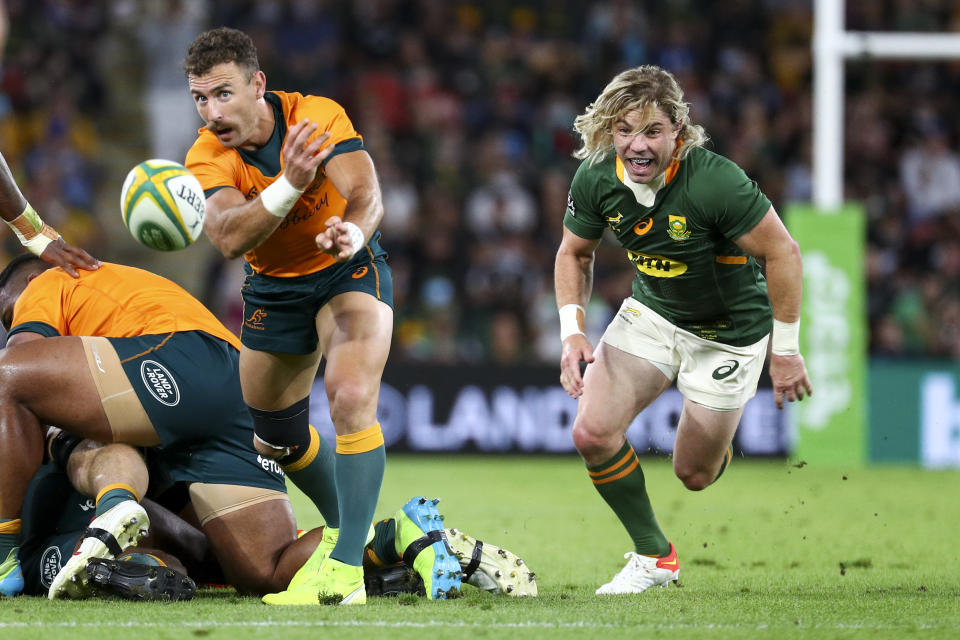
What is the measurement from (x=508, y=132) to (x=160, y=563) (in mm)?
10807

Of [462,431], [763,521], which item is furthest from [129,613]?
[462,431]

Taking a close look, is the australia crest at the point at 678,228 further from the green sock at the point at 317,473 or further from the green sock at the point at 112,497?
the green sock at the point at 112,497

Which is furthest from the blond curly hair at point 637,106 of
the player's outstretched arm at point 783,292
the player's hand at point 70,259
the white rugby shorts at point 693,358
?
the player's hand at point 70,259

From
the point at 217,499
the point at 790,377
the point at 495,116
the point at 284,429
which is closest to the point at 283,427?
the point at 284,429

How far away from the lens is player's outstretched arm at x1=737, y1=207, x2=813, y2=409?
520 centimetres

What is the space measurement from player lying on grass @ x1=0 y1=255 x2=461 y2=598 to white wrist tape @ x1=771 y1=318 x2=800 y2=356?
5.21 ft

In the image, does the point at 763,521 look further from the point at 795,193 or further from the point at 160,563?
the point at 795,193

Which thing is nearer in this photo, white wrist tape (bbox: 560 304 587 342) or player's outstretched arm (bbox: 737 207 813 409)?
player's outstretched arm (bbox: 737 207 813 409)

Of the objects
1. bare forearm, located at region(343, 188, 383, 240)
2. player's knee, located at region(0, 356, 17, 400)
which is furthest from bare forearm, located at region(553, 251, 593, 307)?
player's knee, located at region(0, 356, 17, 400)

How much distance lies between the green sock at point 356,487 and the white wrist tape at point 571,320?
3.40 ft

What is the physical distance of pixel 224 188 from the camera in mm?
4934

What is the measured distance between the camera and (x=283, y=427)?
5.31 m

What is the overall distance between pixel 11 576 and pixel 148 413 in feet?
2.71

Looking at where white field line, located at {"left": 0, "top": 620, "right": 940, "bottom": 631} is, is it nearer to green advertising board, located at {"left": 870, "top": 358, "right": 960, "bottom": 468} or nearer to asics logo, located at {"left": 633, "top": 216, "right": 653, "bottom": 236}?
asics logo, located at {"left": 633, "top": 216, "right": 653, "bottom": 236}
